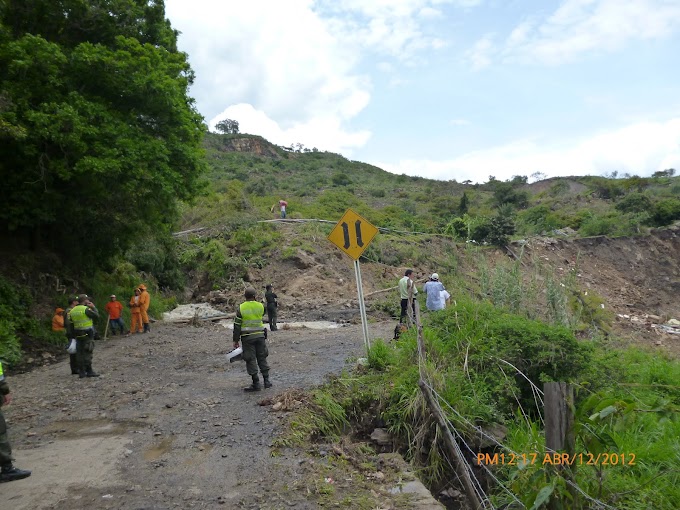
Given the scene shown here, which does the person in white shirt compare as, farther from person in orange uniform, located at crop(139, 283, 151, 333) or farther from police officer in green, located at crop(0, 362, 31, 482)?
person in orange uniform, located at crop(139, 283, 151, 333)

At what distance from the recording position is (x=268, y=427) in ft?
21.0

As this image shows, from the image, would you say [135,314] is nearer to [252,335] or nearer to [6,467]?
[252,335]

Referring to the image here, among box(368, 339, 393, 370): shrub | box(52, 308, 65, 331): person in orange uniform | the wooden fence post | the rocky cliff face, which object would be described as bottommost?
box(368, 339, 393, 370): shrub

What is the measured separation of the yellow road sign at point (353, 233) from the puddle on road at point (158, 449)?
4015mm

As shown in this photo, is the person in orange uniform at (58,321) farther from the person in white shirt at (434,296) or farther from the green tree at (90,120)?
the person in white shirt at (434,296)

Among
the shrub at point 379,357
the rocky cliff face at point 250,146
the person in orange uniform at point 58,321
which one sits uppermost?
the rocky cliff face at point 250,146

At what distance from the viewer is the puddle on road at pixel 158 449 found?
5.70 metres

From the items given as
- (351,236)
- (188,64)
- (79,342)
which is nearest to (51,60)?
(188,64)

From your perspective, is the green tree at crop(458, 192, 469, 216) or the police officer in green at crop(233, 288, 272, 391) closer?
the police officer in green at crop(233, 288, 272, 391)

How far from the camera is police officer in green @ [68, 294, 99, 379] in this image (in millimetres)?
9867

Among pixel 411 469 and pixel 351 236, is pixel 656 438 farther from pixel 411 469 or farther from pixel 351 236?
pixel 351 236

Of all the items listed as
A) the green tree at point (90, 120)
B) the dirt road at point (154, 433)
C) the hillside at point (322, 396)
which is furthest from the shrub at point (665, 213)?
the dirt road at point (154, 433)

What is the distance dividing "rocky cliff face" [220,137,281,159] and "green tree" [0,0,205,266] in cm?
6538

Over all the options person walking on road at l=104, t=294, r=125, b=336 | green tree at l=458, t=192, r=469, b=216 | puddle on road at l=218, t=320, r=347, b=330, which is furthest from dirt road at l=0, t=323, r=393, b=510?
green tree at l=458, t=192, r=469, b=216
